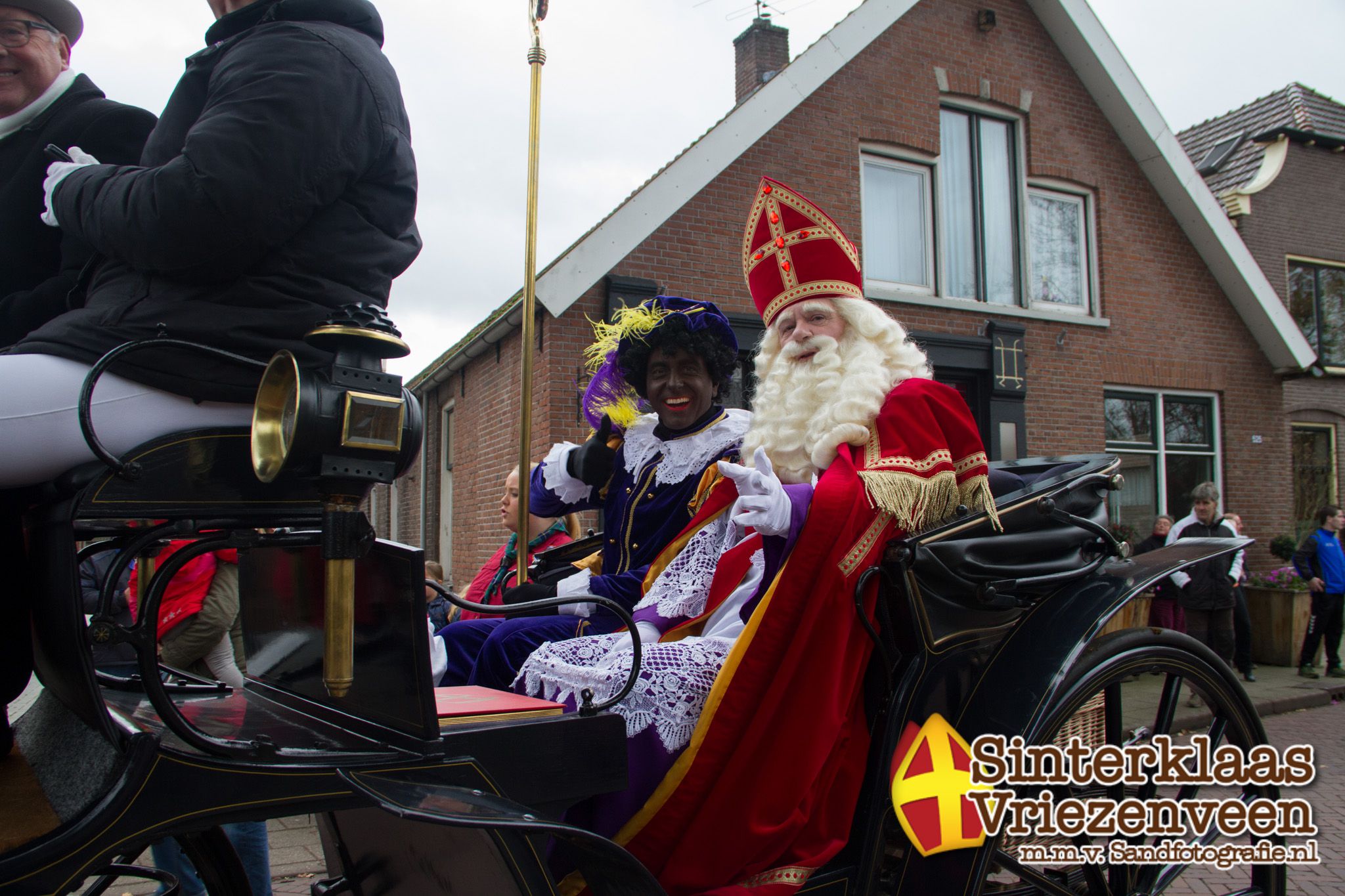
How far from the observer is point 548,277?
7262mm

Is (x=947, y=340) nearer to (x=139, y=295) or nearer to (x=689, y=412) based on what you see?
(x=689, y=412)

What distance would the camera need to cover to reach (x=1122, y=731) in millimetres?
2398

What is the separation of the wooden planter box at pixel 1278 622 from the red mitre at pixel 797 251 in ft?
27.6

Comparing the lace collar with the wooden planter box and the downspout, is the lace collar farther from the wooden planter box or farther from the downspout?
the downspout

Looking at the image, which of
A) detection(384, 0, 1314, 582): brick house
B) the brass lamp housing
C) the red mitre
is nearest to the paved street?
the brass lamp housing

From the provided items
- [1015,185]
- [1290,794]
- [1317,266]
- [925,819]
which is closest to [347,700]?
[925,819]

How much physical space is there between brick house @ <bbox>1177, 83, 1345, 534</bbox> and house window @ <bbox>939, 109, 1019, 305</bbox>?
5.02 metres

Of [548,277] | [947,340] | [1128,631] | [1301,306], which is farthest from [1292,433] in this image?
[1128,631]

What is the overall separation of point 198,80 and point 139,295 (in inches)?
14.7

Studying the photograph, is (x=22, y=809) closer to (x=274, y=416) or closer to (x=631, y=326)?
(x=274, y=416)

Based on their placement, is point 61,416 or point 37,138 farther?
point 37,138

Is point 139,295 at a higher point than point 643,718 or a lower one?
higher

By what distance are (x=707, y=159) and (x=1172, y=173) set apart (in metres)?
5.85

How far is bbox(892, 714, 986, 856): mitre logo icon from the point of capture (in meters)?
1.95
